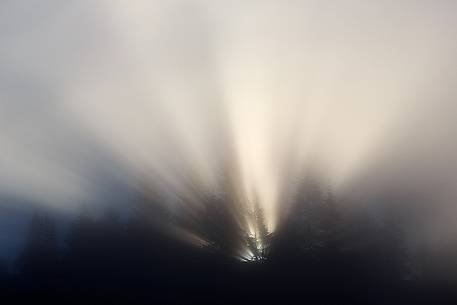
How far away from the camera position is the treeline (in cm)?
3553

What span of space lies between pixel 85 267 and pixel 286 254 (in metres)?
31.0

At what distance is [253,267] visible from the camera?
3762cm

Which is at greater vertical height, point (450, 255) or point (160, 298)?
point (450, 255)

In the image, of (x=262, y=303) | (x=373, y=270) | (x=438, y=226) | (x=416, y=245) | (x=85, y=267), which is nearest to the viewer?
(x=262, y=303)

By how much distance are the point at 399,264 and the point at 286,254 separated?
51.6 ft

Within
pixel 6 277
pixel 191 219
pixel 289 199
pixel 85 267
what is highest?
pixel 289 199

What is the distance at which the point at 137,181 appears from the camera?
57.3 metres

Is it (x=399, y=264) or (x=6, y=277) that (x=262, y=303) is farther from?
(x=6, y=277)

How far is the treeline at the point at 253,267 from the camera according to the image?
35531 millimetres

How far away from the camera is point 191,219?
49.3 m

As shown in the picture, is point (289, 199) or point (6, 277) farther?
point (6, 277)

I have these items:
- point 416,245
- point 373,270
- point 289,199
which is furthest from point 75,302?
point 416,245

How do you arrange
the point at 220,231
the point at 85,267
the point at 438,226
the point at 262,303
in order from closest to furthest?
the point at 262,303 → the point at 220,231 → the point at 85,267 → the point at 438,226

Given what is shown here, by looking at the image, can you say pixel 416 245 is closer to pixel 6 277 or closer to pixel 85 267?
pixel 85 267
